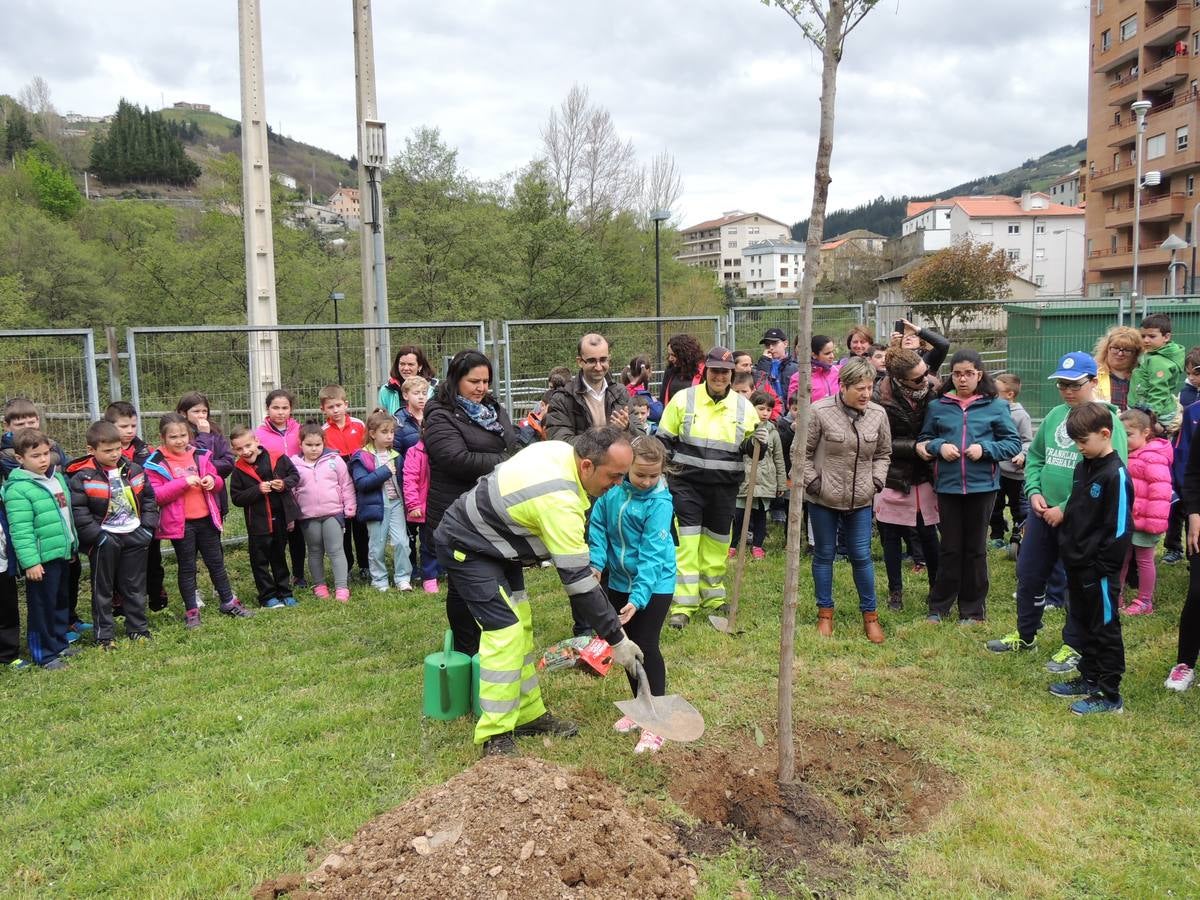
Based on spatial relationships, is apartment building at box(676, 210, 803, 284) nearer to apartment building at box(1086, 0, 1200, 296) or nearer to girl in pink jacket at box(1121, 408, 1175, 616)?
apartment building at box(1086, 0, 1200, 296)

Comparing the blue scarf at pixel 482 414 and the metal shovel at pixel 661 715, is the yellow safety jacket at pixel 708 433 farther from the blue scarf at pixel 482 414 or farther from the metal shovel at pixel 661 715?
the metal shovel at pixel 661 715

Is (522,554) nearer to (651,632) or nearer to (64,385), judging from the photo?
(651,632)

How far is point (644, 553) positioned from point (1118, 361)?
4.82 meters

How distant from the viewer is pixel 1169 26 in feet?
147

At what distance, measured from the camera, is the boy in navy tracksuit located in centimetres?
469

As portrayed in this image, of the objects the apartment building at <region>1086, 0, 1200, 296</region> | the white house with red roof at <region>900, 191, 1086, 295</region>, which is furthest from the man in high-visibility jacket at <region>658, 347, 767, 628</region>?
the white house with red roof at <region>900, 191, 1086, 295</region>

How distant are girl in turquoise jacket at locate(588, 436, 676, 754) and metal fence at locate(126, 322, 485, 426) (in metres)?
4.64

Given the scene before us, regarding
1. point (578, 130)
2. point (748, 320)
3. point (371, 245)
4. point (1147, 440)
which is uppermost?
point (578, 130)

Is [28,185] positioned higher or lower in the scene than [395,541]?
higher

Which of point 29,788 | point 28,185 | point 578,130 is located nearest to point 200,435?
point 29,788

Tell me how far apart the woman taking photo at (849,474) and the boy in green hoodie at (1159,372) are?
10.1ft

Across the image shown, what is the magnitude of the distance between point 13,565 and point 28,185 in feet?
218

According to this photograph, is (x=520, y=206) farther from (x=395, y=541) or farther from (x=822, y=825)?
(x=822, y=825)

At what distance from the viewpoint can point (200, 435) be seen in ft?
23.6
